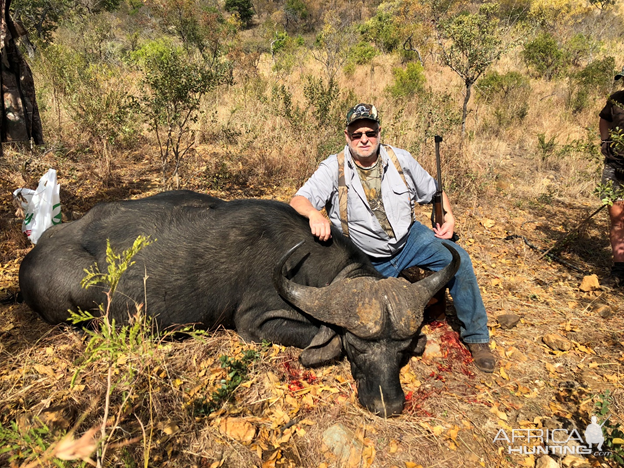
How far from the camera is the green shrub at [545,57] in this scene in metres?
12.6

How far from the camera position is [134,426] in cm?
226

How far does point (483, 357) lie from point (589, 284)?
203cm

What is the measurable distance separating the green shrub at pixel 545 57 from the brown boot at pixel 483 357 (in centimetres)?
1338

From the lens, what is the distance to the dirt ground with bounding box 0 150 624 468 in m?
2.25

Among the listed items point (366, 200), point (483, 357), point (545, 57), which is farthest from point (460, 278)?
point (545, 57)

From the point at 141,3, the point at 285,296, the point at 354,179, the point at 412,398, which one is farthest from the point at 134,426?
the point at 141,3

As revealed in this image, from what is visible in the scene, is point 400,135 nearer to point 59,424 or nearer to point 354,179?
point 354,179

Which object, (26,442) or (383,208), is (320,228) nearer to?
(383,208)

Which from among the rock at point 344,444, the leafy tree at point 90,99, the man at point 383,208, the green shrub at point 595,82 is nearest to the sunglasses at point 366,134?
the man at point 383,208

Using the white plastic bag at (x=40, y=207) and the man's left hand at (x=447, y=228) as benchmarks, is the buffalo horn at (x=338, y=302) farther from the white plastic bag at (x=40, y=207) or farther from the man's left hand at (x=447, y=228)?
the white plastic bag at (x=40, y=207)

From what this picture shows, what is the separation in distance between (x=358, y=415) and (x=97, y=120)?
20.9 feet

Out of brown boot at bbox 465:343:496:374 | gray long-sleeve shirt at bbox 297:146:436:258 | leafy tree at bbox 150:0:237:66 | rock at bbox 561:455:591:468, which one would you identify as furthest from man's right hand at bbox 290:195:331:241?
leafy tree at bbox 150:0:237:66

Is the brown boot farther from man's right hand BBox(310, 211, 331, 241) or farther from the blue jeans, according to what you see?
man's right hand BBox(310, 211, 331, 241)

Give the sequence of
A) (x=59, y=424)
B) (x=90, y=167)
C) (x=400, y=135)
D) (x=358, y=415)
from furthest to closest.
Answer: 1. (x=400, y=135)
2. (x=90, y=167)
3. (x=358, y=415)
4. (x=59, y=424)
